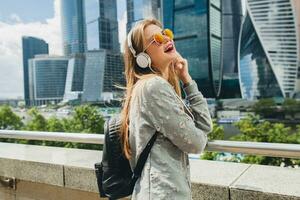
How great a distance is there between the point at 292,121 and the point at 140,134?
59.3 meters

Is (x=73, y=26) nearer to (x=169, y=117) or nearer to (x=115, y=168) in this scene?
(x=115, y=168)

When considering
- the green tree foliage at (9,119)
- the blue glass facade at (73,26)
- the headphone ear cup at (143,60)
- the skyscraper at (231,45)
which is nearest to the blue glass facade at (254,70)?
the skyscraper at (231,45)

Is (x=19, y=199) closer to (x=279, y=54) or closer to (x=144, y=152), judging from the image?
(x=144, y=152)

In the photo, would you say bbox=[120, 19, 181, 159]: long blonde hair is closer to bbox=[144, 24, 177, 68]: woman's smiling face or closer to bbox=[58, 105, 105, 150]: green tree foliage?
bbox=[144, 24, 177, 68]: woman's smiling face

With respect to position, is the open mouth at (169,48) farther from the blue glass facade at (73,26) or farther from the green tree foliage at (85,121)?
the blue glass facade at (73,26)

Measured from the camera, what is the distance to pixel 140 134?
4.35 feet

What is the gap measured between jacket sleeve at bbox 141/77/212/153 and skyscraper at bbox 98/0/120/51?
2924 inches

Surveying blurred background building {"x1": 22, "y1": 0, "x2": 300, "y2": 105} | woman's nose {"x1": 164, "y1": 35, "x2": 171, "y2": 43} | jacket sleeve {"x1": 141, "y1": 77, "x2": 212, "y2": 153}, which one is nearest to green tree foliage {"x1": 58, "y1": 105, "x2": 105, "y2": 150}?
blurred background building {"x1": 22, "y1": 0, "x2": 300, "y2": 105}

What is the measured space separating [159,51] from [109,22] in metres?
80.0

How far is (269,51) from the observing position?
6266cm

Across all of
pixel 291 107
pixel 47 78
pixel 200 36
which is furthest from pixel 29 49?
pixel 291 107

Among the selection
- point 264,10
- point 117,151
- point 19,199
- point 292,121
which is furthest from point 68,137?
point 264,10

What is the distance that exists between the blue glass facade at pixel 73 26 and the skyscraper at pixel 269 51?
3707 centimetres

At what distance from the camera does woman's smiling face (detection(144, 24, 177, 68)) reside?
1412 mm
